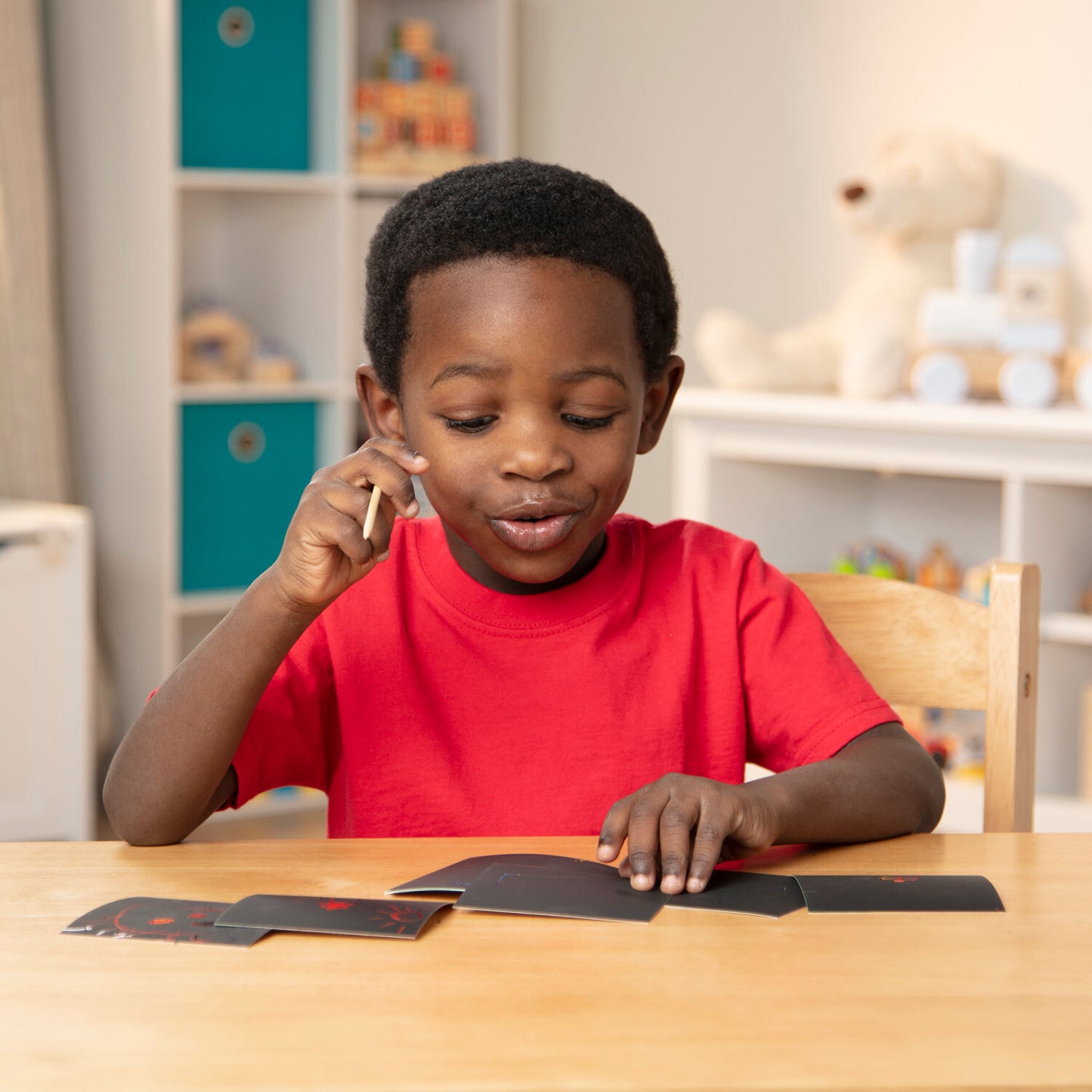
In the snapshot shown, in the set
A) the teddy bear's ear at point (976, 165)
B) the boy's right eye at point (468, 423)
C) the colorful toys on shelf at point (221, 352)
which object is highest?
the teddy bear's ear at point (976, 165)

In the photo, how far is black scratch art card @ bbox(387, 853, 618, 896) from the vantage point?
0.72 m

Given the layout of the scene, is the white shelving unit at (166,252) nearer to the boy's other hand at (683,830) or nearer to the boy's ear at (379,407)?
the boy's ear at (379,407)

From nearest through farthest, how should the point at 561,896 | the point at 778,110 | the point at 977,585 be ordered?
1. the point at 561,896
2. the point at 977,585
3. the point at 778,110

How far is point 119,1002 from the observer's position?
592 mm

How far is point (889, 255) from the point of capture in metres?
2.54

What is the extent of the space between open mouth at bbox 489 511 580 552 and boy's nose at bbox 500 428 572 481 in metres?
0.04

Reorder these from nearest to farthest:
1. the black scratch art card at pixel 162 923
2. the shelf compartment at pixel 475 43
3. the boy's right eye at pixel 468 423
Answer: the black scratch art card at pixel 162 923, the boy's right eye at pixel 468 423, the shelf compartment at pixel 475 43

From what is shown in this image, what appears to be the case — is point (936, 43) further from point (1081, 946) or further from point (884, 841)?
point (1081, 946)

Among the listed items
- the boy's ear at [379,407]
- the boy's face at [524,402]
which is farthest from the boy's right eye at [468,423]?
the boy's ear at [379,407]

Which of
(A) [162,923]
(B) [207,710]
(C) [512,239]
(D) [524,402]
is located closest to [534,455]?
(D) [524,402]

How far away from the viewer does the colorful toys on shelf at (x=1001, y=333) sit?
2.08 m

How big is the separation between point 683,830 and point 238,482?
2125 mm

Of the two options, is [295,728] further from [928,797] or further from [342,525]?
[928,797]

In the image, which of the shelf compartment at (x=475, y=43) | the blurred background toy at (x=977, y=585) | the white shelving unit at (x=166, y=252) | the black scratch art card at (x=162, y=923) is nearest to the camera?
the black scratch art card at (x=162, y=923)
